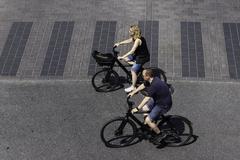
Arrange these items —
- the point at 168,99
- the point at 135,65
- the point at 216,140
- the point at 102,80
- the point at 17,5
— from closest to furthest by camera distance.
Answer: the point at 168,99 < the point at 216,140 < the point at 135,65 < the point at 102,80 < the point at 17,5

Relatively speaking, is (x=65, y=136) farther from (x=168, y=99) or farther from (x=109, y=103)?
(x=168, y=99)

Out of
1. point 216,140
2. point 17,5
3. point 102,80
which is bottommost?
point 216,140

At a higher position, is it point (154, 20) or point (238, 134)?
point (154, 20)

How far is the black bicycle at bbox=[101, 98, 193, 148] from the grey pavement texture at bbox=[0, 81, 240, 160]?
0.56 ft

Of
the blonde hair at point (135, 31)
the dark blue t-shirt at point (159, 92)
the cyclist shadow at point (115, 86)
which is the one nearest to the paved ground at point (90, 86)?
the cyclist shadow at point (115, 86)

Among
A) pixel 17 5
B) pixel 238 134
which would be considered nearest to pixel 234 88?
pixel 238 134

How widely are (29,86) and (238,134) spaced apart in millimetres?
5649

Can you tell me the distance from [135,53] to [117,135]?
2118 mm

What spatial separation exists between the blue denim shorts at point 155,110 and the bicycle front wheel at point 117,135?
71cm

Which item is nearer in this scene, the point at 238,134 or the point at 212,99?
the point at 238,134

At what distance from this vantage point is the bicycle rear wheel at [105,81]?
11023mm

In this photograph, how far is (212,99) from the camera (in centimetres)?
1066

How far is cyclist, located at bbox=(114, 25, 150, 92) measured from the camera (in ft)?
32.8

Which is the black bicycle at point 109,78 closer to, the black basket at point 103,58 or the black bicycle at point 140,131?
the black basket at point 103,58
